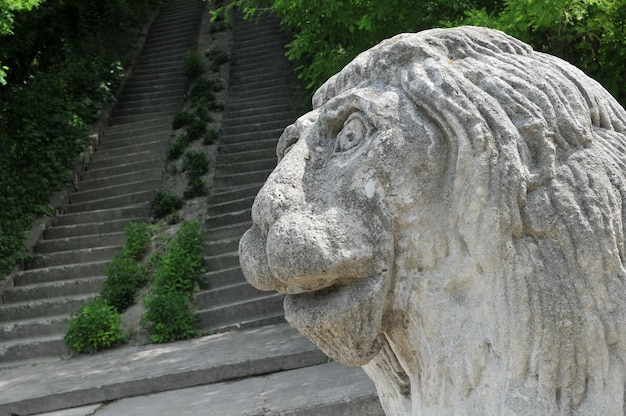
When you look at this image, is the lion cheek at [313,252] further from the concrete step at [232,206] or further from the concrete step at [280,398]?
the concrete step at [232,206]

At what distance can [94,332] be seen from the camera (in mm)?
7578


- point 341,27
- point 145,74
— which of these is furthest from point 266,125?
point 341,27

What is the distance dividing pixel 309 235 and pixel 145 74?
14.3 m

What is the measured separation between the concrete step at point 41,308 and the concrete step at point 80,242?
1.30m

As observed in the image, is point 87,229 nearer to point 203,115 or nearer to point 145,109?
point 203,115

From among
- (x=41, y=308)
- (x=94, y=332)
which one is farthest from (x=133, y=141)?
(x=94, y=332)

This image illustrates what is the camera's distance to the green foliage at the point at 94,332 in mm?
7586

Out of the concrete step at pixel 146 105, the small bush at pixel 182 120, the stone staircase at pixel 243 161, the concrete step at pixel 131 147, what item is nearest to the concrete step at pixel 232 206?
the stone staircase at pixel 243 161

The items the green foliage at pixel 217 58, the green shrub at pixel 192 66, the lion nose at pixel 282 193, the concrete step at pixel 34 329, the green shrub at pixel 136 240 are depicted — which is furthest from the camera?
the green foliage at pixel 217 58

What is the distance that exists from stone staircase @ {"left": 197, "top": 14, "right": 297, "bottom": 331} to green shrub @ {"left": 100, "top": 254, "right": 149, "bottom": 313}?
836 mm

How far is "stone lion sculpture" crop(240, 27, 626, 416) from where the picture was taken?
1.67 m

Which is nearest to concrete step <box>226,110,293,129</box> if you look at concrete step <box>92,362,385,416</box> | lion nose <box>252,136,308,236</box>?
concrete step <box>92,362,385,416</box>

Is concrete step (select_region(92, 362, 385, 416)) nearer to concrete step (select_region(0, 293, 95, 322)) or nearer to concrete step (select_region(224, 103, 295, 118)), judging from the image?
concrete step (select_region(0, 293, 95, 322))

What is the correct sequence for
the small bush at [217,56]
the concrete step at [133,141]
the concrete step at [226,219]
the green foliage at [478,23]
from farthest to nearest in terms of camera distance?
the small bush at [217,56]
the concrete step at [133,141]
the concrete step at [226,219]
the green foliage at [478,23]
